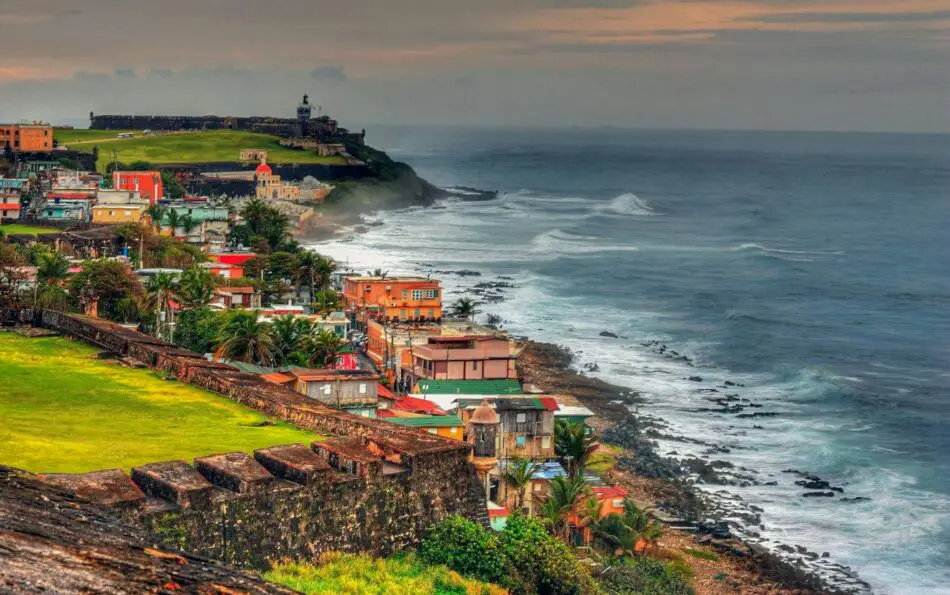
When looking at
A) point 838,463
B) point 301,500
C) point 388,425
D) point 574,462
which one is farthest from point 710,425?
point 301,500

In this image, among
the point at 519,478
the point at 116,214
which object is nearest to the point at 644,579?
the point at 519,478

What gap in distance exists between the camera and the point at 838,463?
184 feet

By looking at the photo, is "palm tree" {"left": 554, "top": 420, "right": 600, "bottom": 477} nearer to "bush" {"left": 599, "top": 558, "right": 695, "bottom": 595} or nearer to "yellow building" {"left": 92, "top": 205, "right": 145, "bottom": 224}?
"bush" {"left": 599, "top": 558, "right": 695, "bottom": 595}

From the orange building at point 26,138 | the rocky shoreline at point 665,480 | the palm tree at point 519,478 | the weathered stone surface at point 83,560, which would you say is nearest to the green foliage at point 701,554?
the rocky shoreline at point 665,480

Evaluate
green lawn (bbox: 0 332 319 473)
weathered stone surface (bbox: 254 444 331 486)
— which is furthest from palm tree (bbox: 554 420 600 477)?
weathered stone surface (bbox: 254 444 331 486)

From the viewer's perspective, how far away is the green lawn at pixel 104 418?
23156mm

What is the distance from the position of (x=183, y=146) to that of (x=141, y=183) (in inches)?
2833

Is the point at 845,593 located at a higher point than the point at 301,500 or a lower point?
lower

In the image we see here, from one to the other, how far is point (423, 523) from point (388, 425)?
2933 millimetres

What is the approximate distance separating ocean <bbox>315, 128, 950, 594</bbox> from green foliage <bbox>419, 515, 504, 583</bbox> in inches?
836

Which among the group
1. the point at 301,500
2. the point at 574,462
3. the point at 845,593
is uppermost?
the point at 301,500

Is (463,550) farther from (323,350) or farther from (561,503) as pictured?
(323,350)

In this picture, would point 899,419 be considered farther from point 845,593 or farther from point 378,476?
point 378,476

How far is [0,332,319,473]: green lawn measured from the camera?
2316 cm
